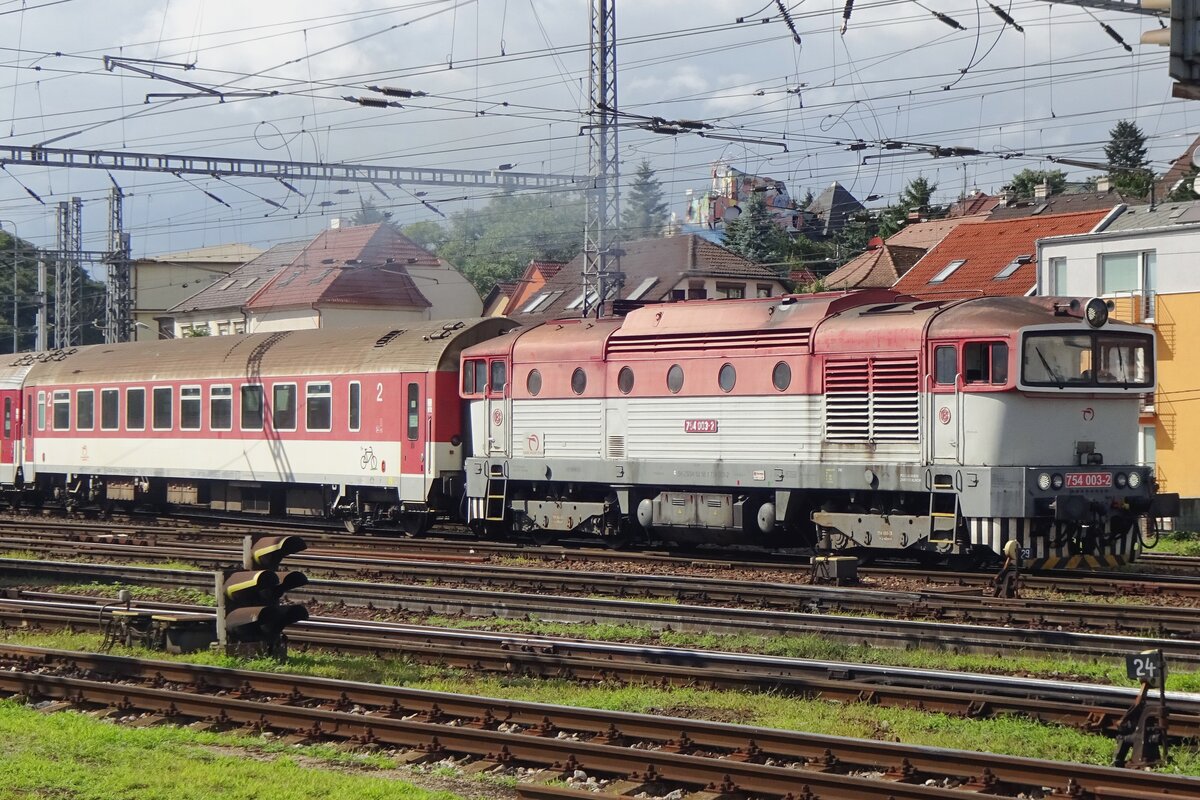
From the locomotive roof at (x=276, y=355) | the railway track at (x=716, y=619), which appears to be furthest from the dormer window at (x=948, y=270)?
the railway track at (x=716, y=619)

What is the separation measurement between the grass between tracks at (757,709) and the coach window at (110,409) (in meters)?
21.1

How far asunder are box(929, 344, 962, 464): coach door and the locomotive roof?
10.9 m

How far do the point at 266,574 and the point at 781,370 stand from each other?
32.4ft

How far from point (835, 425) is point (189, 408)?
59.2ft

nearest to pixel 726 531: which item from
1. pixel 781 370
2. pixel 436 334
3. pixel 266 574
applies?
pixel 781 370

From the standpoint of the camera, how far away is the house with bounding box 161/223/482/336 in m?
64.9

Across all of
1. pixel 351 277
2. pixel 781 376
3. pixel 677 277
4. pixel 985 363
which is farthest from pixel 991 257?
pixel 985 363

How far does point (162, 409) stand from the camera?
34062 millimetres

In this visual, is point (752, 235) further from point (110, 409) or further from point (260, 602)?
point (260, 602)

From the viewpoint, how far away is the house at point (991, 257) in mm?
49500

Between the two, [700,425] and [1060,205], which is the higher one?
[1060,205]

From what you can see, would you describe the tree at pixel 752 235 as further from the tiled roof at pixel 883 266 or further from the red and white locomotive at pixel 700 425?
the red and white locomotive at pixel 700 425

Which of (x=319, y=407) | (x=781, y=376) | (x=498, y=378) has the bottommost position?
(x=319, y=407)

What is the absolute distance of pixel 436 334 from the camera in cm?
2834
